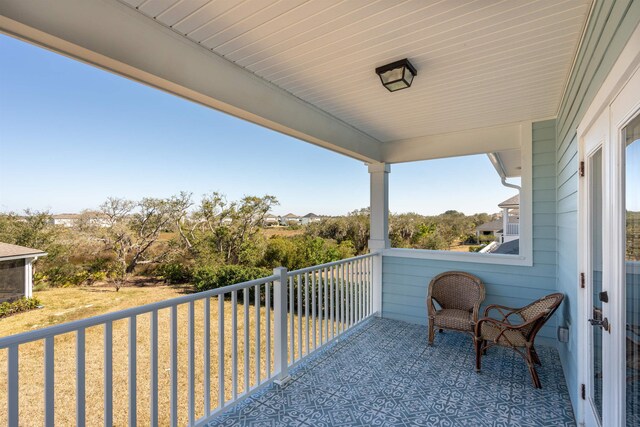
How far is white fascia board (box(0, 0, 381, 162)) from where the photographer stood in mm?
1332

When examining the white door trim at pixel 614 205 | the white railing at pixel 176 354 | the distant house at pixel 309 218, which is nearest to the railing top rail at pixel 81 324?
the white railing at pixel 176 354

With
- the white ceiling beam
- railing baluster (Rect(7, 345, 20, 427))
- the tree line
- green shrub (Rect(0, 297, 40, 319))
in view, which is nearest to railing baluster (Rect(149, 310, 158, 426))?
railing baluster (Rect(7, 345, 20, 427))

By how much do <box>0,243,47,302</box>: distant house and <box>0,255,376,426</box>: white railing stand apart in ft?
3.71

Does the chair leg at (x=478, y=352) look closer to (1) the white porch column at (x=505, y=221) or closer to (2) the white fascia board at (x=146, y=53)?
(2) the white fascia board at (x=146, y=53)

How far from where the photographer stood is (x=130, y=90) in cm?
867

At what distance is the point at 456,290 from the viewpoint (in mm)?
3719

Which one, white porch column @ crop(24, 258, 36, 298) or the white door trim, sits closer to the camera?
the white door trim

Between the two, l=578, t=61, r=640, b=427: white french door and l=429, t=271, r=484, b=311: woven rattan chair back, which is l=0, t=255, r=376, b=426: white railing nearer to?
l=429, t=271, r=484, b=311: woven rattan chair back

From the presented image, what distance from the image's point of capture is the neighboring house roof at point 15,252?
409cm

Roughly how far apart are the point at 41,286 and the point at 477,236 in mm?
10241

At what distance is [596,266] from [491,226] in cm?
808

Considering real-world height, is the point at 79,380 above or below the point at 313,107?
below

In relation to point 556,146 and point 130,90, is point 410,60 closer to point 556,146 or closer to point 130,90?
point 556,146

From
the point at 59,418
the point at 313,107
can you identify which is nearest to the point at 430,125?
the point at 313,107
